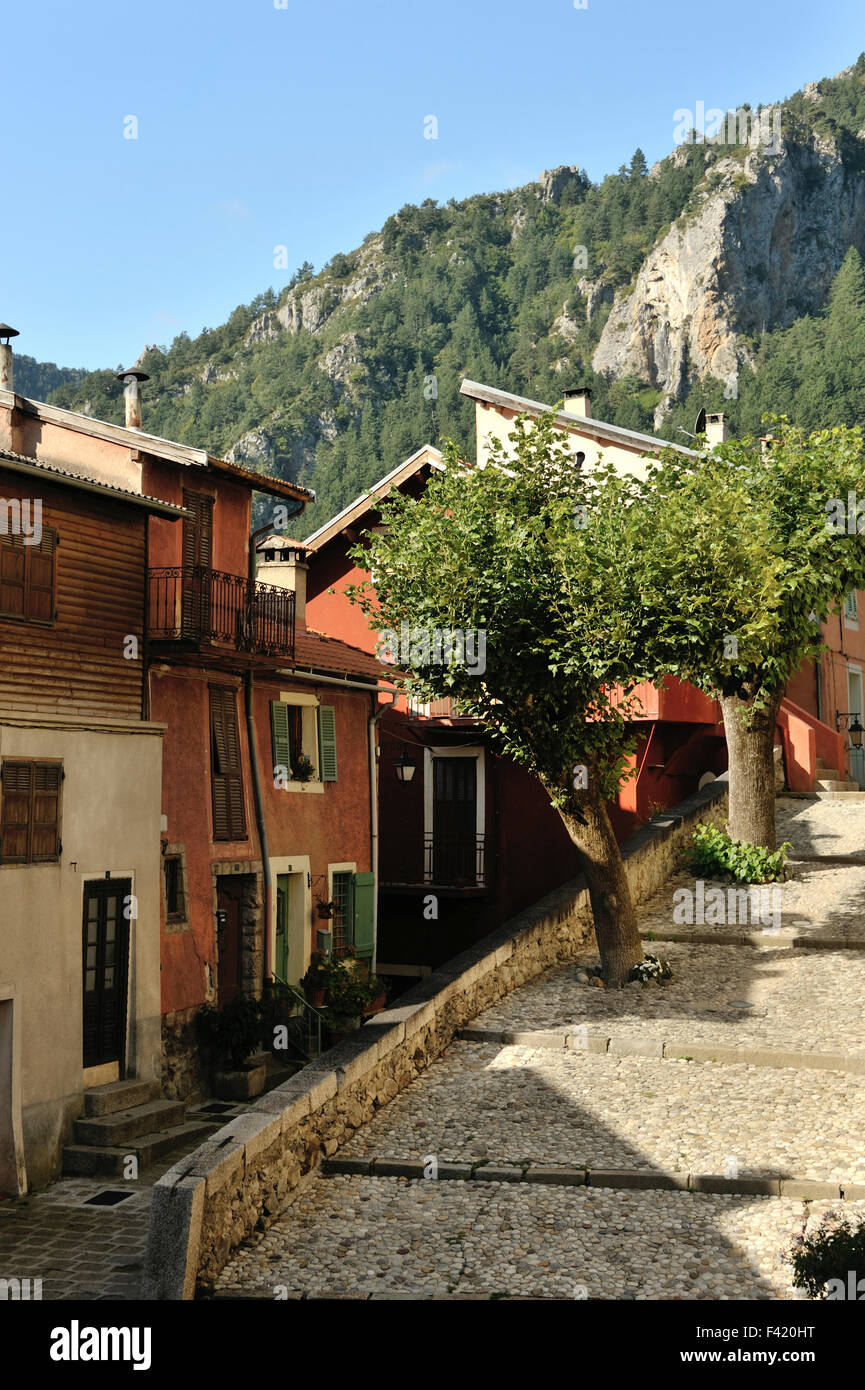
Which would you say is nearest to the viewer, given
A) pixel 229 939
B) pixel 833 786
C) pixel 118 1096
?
pixel 118 1096

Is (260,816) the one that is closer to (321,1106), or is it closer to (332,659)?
(332,659)

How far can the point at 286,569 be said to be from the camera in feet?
78.4

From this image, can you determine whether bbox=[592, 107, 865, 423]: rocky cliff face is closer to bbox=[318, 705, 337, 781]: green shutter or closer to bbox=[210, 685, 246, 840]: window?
bbox=[318, 705, 337, 781]: green shutter

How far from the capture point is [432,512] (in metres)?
16.9

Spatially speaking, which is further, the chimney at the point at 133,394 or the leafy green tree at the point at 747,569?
the chimney at the point at 133,394

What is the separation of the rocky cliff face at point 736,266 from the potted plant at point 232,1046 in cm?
12157

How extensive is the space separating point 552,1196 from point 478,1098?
2.57 m

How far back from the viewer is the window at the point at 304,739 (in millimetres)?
20031

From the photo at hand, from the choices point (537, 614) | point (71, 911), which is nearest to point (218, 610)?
point (537, 614)

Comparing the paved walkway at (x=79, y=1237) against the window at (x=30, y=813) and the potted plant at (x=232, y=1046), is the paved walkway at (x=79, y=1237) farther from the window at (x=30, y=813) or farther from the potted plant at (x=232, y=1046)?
the window at (x=30, y=813)

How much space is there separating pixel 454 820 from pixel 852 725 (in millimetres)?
14196

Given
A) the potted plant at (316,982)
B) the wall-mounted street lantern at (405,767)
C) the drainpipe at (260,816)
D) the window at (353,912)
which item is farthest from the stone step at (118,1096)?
the wall-mounted street lantern at (405,767)

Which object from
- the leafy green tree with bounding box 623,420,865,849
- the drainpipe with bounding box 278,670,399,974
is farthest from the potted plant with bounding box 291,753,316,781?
the leafy green tree with bounding box 623,420,865,849

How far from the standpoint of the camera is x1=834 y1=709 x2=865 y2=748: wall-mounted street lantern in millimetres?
33750
